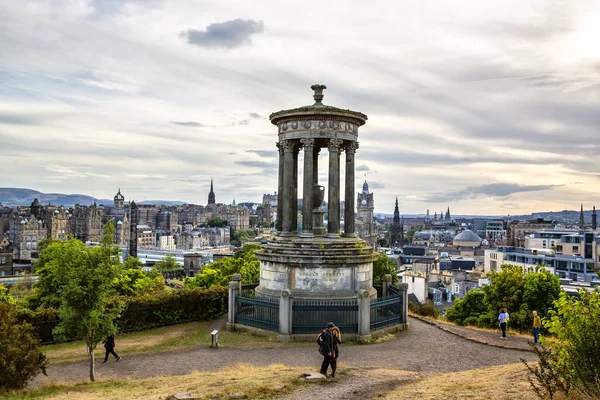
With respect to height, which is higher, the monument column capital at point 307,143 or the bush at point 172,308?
the monument column capital at point 307,143

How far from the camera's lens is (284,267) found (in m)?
24.0

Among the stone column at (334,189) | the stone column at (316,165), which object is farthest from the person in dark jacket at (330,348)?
the stone column at (316,165)

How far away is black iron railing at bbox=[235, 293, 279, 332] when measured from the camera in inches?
901

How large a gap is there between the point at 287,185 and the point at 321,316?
282 inches

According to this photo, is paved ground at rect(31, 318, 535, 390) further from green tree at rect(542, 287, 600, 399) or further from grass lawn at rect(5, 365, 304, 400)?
green tree at rect(542, 287, 600, 399)

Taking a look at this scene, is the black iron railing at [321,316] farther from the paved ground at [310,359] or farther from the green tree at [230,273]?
the green tree at [230,273]

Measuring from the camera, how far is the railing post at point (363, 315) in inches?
874

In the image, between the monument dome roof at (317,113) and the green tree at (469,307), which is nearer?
the monument dome roof at (317,113)

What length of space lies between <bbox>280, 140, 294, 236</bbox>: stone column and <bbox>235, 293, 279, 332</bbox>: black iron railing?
3.79 m

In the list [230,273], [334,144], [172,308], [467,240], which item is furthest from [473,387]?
[467,240]

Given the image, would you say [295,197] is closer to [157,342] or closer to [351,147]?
[351,147]

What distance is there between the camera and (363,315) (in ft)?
73.0

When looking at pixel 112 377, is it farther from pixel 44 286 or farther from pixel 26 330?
pixel 44 286

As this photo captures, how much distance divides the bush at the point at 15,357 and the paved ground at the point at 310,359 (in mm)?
1732
